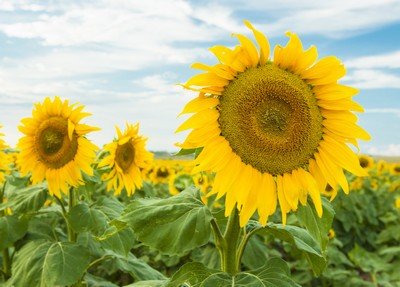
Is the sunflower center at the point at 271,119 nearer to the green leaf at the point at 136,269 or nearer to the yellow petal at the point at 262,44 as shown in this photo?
the yellow petal at the point at 262,44

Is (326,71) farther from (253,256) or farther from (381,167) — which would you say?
(381,167)

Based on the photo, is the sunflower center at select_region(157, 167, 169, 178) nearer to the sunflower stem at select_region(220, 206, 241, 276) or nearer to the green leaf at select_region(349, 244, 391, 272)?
the green leaf at select_region(349, 244, 391, 272)

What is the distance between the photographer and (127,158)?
463cm

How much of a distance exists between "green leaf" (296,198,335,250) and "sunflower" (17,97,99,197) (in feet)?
6.72

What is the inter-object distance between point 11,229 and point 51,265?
75cm

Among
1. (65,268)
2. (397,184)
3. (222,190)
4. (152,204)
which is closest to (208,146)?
(222,190)

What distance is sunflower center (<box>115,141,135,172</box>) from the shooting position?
178 inches

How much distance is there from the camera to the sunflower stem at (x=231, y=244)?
2111 mm

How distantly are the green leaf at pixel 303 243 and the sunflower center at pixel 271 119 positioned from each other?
240mm

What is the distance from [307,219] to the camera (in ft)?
6.85

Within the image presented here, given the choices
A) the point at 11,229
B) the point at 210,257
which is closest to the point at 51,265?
the point at 11,229

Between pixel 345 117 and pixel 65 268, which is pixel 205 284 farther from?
pixel 65 268

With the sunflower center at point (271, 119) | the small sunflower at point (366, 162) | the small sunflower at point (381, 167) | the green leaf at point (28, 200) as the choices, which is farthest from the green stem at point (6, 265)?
the small sunflower at point (381, 167)

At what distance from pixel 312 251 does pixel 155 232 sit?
67 cm
